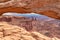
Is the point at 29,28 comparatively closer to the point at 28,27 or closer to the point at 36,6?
the point at 28,27

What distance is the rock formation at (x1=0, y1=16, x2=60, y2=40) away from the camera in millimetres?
1112

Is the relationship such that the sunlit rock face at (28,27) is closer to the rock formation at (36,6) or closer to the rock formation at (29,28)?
the rock formation at (29,28)

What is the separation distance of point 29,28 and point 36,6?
0.21 meters

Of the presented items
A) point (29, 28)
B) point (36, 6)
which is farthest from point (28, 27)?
point (36, 6)

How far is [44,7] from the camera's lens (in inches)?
50.0

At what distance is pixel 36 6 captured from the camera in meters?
1.28

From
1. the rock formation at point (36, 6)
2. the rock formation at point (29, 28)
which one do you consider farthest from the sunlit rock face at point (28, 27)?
the rock formation at point (36, 6)

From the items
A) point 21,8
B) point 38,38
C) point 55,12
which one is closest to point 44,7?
point 55,12

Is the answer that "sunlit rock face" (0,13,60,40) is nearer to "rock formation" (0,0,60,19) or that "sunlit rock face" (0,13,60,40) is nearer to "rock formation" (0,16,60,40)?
"rock formation" (0,16,60,40)

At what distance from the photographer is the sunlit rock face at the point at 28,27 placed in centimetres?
112

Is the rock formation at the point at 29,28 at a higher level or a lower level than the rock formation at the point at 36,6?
lower

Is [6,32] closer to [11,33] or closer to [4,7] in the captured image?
[11,33]

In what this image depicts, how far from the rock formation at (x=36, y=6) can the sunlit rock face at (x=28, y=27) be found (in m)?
0.10

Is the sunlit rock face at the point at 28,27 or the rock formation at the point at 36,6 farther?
the rock formation at the point at 36,6
